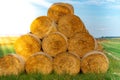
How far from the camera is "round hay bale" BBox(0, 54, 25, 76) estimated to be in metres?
10.4

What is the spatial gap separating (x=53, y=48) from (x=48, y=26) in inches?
28.3

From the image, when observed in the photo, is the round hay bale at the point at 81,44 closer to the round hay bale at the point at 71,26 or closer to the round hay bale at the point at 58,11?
the round hay bale at the point at 71,26

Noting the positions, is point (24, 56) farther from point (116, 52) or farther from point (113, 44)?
point (113, 44)

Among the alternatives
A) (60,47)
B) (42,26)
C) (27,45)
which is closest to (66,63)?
(60,47)

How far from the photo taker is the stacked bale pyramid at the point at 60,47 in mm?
10461

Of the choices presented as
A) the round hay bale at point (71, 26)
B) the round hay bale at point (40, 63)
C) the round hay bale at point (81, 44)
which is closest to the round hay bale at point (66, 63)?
the round hay bale at point (40, 63)

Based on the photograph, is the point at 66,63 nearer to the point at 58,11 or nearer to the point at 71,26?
the point at 71,26

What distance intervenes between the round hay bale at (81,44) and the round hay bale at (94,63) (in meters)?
0.39

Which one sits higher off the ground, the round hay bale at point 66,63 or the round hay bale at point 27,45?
the round hay bale at point 27,45

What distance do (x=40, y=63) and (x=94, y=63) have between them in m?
1.25

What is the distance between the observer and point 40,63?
1041cm

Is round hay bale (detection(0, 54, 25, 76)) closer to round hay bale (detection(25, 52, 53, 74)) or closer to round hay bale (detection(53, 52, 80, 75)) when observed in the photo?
round hay bale (detection(25, 52, 53, 74))

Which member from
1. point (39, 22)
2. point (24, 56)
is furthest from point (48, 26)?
point (24, 56)

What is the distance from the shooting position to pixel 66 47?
10.9 meters
